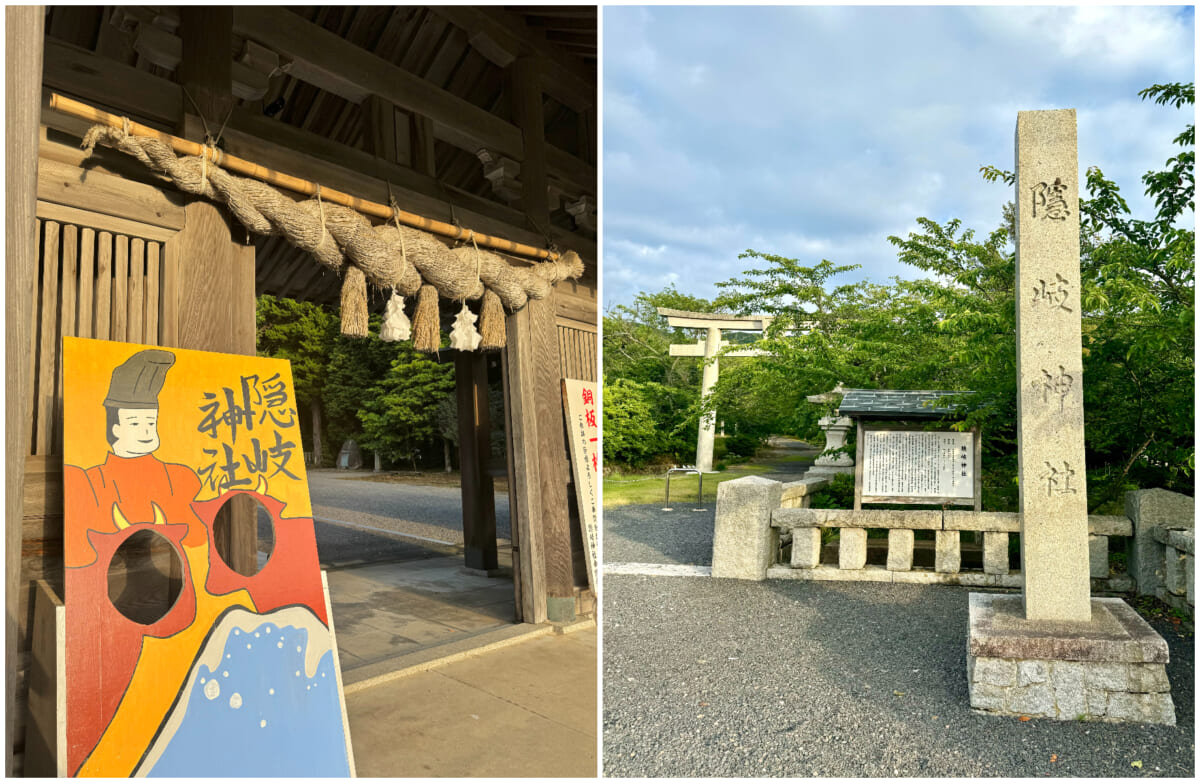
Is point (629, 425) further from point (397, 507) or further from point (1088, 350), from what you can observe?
point (1088, 350)

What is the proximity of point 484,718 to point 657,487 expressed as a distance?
938 cm

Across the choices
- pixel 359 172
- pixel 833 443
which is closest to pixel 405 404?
pixel 833 443

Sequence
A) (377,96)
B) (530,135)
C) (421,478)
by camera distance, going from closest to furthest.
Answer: (377,96)
(530,135)
(421,478)

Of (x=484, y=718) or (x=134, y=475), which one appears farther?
(x=484, y=718)

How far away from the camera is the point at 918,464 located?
20.1 feet

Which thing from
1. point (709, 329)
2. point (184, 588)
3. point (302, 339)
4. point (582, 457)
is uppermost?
point (302, 339)

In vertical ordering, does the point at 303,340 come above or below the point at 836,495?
above

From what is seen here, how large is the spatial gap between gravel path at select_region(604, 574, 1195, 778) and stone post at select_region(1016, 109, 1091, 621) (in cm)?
63

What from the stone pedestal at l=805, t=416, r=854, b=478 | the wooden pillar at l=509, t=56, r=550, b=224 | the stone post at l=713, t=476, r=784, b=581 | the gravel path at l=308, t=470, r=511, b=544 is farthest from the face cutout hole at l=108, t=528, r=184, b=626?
the stone pedestal at l=805, t=416, r=854, b=478

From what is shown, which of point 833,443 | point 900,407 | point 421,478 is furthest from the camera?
point 421,478

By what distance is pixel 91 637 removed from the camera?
7.79 feet

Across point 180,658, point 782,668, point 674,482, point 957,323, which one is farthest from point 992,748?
point 674,482

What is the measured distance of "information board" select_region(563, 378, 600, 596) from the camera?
203 inches

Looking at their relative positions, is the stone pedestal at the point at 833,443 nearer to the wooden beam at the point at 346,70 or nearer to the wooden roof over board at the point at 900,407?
the wooden roof over board at the point at 900,407
